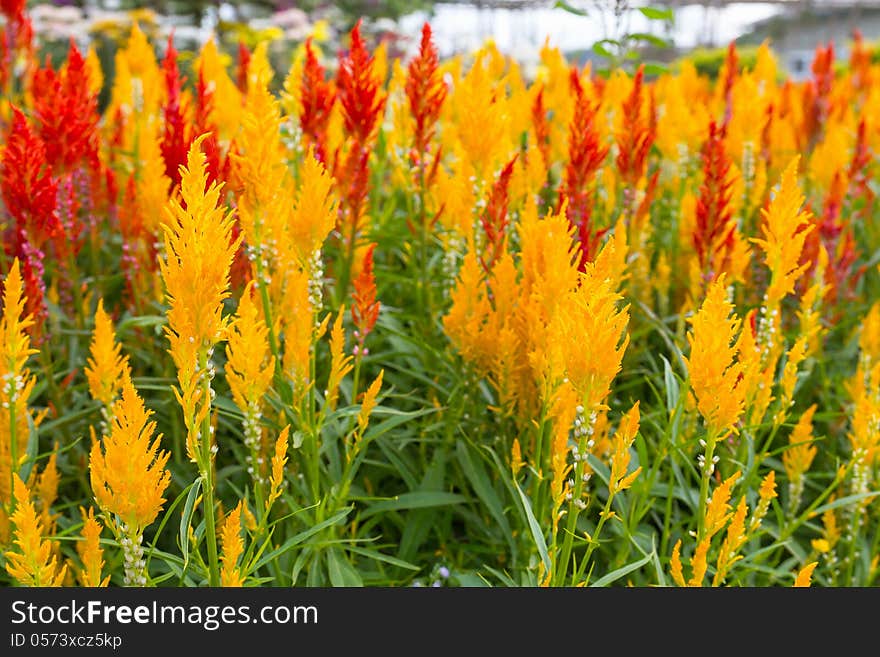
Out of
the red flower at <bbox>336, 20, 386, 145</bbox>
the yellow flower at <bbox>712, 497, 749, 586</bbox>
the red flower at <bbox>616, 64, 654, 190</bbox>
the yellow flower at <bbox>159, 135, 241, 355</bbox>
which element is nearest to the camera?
the yellow flower at <bbox>159, 135, 241, 355</bbox>

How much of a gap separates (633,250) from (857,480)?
0.97m

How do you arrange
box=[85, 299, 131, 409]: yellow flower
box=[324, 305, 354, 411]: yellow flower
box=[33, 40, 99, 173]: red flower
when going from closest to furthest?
1. box=[324, 305, 354, 411]: yellow flower
2. box=[85, 299, 131, 409]: yellow flower
3. box=[33, 40, 99, 173]: red flower

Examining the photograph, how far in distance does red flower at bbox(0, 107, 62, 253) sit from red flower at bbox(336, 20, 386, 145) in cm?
74

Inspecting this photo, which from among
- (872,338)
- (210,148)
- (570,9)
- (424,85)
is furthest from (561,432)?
(570,9)

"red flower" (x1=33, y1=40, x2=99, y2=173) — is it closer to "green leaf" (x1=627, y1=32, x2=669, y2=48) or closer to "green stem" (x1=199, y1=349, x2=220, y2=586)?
"green stem" (x1=199, y1=349, x2=220, y2=586)

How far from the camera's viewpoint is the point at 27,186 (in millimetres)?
1965

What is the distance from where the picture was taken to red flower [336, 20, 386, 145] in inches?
83.1

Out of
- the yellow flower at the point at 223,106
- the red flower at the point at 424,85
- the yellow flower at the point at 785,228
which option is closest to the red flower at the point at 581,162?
the red flower at the point at 424,85

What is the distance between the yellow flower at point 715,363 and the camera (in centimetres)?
145

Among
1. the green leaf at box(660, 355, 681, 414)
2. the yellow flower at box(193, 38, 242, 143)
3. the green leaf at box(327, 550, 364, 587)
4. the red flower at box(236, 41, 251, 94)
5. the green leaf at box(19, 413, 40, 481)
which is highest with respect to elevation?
the red flower at box(236, 41, 251, 94)

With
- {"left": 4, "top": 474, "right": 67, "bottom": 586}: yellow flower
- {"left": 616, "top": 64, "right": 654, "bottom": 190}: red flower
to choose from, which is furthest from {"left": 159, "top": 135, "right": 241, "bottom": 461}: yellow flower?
{"left": 616, "top": 64, "right": 654, "bottom": 190}: red flower

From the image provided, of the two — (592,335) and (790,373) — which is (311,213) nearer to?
(592,335)

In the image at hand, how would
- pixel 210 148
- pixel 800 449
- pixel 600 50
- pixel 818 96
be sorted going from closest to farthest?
pixel 210 148
pixel 800 449
pixel 600 50
pixel 818 96

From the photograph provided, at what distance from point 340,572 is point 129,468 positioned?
73 centimetres
